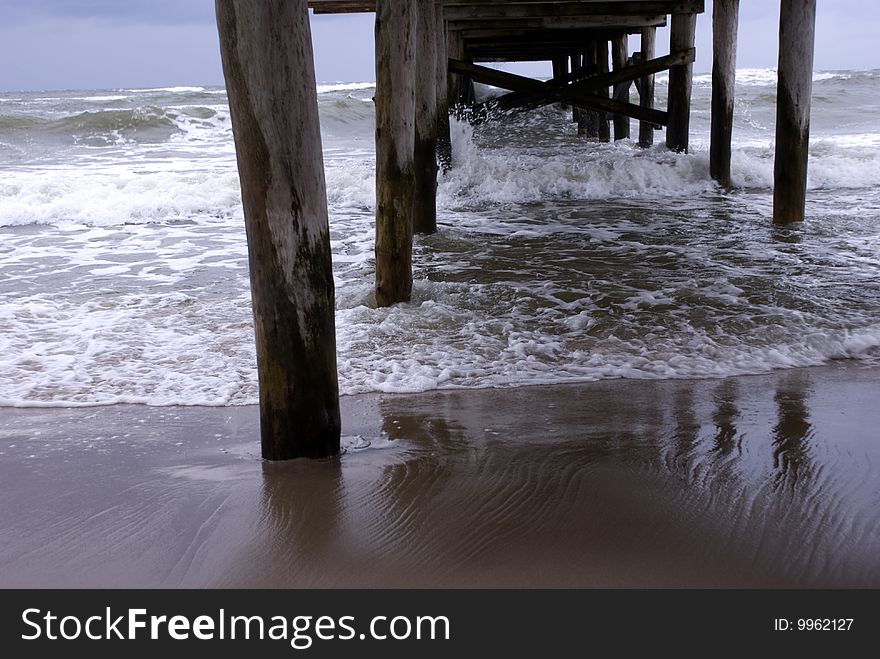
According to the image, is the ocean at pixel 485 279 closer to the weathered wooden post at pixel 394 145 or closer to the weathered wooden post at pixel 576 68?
the weathered wooden post at pixel 394 145

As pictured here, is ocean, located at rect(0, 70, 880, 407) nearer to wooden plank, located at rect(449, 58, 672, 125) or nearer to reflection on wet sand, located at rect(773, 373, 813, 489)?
reflection on wet sand, located at rect(773, 373, 813, 489)

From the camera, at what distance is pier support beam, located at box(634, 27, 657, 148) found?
12961 millimetres

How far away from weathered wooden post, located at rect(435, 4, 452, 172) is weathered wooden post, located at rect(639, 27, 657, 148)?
13.5 feet

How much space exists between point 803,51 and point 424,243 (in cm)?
335

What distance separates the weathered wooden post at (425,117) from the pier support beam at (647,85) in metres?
6.31

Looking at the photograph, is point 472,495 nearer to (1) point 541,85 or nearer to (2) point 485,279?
(2) point 485,279

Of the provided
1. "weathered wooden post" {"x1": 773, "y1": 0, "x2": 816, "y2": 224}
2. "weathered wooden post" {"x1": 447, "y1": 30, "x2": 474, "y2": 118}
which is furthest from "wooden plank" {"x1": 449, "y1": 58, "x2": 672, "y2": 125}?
"weathered wooden post" {"x1": 773, "y1": 0, "x2": 816, "y2": 224}

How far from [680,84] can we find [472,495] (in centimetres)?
926

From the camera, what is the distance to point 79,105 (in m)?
27.3

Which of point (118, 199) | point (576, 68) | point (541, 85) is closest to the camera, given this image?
point (118, 199)

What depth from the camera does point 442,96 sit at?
9.09 meters

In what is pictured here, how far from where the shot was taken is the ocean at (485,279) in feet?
13.1

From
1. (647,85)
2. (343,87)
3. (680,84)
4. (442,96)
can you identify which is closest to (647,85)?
(647,85)
